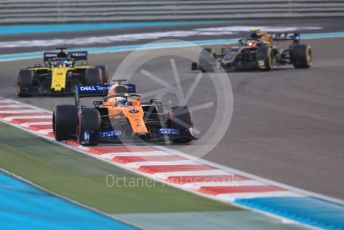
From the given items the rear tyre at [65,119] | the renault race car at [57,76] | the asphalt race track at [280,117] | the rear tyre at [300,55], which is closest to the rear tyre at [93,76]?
the renault race car at [57,76]

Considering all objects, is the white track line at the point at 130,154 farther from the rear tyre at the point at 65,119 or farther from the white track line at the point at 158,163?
the rear tyre at the point at 65,119

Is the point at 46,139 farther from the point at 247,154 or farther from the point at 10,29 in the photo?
the point at 10,29

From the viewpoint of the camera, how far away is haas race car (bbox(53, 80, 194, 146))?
51.1 ft

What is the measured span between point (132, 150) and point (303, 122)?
188 inches

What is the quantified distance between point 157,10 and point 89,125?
32.0 meters

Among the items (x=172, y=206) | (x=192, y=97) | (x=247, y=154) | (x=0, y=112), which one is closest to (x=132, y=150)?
(x=247, y=154)

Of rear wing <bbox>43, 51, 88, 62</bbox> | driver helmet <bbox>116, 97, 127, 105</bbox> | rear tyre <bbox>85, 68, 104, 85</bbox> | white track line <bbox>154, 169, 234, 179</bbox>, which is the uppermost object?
rear wing <bbox>43, 51, 88, 62</bbox>

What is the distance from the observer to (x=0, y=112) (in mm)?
21000

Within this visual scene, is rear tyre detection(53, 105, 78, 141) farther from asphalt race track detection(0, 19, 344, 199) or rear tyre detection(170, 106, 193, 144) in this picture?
asphalt race track detection(0, 19, 344, 199)

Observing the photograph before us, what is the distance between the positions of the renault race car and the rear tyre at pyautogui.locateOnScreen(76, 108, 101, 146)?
858 cm

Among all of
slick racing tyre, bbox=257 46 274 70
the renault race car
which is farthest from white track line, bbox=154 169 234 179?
slick racing tyre, bbox=257 46 274 70

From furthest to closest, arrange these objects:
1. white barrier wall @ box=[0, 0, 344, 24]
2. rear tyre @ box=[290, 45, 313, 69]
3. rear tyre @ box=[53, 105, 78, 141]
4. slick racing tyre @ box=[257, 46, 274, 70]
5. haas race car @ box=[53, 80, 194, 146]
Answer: white barrier wall @ box=[0, 0, 344, 24] < rear tyre @ box=[290, 45, 313, 69] < slick racing tyre @ box=[257, 46, 274, 70] < rear tyre @ box=[53, 105, 78, 141] < haas race car @ box=[53, 80, 194, 146]

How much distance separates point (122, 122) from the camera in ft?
52.3

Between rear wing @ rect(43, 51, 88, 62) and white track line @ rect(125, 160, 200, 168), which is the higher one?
rear wing @ rect(43, 51, 88, 62)
